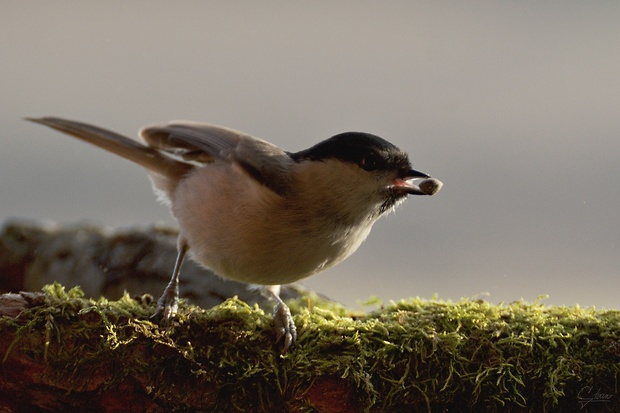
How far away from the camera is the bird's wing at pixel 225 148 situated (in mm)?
2525

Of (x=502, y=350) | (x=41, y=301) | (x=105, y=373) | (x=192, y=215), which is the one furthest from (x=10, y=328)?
(x=502, y=350)

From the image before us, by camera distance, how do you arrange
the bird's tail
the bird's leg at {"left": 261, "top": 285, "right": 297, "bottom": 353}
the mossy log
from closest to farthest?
the mossy log < the bird's leg at {"left": 261, "top": 285, "right": 297, "bottom": 353} < the bird's tail

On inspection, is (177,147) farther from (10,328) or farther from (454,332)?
(454,332)

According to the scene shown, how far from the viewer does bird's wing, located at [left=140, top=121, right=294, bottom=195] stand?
2.53 metres

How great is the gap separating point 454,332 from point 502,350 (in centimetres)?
18

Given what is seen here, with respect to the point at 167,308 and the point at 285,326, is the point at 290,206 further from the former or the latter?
the point at 167,308

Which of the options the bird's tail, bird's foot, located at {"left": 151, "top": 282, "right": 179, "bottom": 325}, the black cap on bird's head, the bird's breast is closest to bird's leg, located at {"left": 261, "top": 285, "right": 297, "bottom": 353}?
the bird's breast

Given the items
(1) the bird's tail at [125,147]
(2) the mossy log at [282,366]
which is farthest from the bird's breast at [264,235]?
(1) the bird's tail at [125,147]

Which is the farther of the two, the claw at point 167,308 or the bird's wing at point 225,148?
the bird's wing at point 225,148

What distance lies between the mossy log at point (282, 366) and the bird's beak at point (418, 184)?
519 mm

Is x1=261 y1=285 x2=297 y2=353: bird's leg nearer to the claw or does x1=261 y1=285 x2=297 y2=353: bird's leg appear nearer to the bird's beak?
the claw

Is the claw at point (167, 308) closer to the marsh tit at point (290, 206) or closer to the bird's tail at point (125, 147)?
the marsh tit at point (290, 206)

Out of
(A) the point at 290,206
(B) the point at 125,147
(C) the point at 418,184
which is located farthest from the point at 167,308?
(B) the point at 125,147

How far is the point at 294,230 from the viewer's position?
94.4 inches
